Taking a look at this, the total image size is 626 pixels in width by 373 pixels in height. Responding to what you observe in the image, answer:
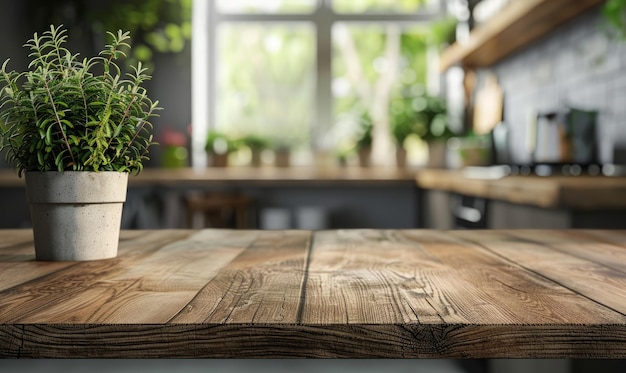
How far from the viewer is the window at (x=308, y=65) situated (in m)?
4.82

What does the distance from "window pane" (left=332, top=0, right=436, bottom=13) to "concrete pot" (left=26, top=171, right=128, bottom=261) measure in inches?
158

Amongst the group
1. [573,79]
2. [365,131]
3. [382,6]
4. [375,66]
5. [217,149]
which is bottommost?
[217,149]

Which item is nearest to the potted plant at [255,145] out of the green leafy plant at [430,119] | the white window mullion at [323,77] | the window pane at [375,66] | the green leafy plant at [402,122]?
the white window mullion at [323,77]

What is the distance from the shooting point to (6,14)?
4133 mm

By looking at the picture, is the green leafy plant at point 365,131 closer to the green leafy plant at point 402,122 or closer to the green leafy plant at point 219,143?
the green leafy plant at point 402,122

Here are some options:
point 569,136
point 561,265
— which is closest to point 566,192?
point 569,136

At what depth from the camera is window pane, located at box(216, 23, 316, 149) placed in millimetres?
4887

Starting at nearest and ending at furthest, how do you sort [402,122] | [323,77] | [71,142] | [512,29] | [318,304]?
[318,304]
[71,142]
[512,29]
[402,122]
[323,77]

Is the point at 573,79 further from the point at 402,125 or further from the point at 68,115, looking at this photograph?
the point at 68,115

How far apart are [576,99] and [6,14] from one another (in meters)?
3.20

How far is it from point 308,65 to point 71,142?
4.02 metres

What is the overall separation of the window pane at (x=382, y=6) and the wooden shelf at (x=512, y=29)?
72 centimetres

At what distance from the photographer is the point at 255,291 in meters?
0.79

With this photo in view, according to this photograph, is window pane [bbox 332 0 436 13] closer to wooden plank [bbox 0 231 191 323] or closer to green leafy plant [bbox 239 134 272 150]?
green leafy plant [bbox 239 134 272 150]
